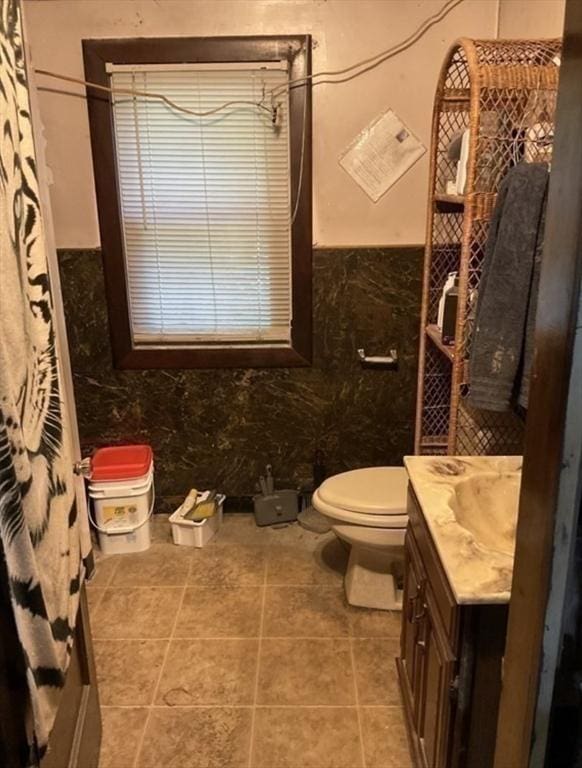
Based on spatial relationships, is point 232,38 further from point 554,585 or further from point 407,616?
point 554,585

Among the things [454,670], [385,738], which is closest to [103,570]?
[385,738]

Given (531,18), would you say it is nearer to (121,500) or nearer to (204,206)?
(204,206)

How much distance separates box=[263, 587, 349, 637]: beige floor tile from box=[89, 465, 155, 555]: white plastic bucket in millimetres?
693

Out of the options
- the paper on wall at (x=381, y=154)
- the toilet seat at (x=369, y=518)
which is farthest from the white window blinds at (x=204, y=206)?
the toilet seat at (x=369, y=518)

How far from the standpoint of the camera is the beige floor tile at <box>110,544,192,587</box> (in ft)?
9.12

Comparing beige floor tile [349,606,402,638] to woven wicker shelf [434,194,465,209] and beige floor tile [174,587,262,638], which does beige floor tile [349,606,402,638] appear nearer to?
beige floor tile [174,587,262,638]

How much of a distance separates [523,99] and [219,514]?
7.29 feet

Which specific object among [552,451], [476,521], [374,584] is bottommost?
[374,584]

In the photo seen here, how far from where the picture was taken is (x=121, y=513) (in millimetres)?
2969

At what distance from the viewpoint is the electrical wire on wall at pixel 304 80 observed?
2.71 meters

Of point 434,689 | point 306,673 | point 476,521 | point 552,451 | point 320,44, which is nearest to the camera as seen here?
point 552,451

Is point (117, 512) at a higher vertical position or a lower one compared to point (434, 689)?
lower

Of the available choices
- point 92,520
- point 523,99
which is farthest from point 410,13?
point 92,520

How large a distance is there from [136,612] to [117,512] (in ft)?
1.75
